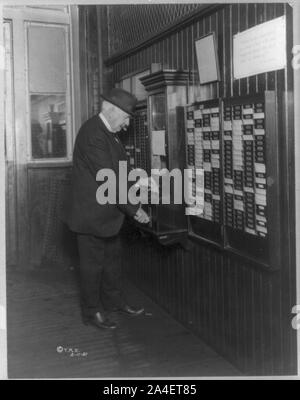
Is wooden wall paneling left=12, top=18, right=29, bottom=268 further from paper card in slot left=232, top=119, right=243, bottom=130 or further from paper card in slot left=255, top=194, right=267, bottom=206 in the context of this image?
paper card in slot left=255, top=194, right=267, bottom=206

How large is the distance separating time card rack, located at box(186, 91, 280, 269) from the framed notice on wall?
170 millimetres

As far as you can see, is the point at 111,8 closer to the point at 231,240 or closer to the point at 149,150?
the point at 149,150

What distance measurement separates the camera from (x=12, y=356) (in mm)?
3480

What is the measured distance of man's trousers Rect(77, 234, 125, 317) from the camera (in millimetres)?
3795

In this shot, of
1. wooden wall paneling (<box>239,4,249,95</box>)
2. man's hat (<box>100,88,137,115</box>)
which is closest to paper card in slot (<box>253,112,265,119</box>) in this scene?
wooden wall paneling (<box>239,4,249,95</box>)

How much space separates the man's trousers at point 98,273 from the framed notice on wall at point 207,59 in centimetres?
146

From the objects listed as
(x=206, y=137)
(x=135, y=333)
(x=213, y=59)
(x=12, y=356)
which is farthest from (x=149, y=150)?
(x=12, y=356)

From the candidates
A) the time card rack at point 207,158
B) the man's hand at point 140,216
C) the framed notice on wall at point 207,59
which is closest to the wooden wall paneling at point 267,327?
the time card rack at point 207,158

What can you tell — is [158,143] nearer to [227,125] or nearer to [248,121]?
[227,125]

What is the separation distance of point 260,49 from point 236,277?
136 cm

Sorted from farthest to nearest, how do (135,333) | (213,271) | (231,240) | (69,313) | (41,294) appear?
(41,294) → (69,313) → (135,333) → (213,271) → (231,240)

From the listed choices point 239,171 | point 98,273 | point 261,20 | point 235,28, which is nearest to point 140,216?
point 98,273

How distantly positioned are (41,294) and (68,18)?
3.19 metres

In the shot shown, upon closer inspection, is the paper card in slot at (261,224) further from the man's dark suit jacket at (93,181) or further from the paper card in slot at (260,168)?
the man's dark suit jacket at (93,181)
